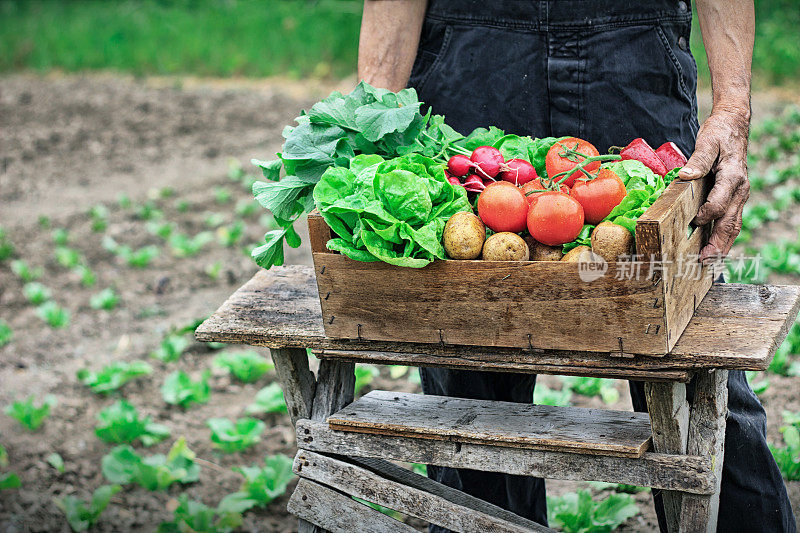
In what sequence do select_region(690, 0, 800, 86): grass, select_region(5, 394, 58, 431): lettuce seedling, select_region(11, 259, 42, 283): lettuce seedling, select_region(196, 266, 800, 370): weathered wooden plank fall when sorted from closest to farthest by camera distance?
select_region(196, 266, 800, 370): weathered wooden plank < select_region(5, 394, 58, 431): lettuce seedling < select_region(11, 259, 42, 283): lettuce seedling < select_region(690, 0, 800, 86): grass

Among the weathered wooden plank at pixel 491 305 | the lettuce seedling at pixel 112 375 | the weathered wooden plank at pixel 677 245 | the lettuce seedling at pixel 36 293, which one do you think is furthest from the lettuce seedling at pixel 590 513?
the lettuce seedling at pixel 36 293

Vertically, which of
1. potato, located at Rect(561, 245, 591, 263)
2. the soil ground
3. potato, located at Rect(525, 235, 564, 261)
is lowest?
the soil ground

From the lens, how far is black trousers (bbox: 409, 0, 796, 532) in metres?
2.42

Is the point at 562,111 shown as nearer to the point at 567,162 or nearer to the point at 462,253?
the point at 567,162

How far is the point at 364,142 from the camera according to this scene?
7.21 feet

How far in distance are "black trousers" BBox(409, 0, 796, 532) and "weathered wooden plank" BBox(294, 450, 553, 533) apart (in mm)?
470

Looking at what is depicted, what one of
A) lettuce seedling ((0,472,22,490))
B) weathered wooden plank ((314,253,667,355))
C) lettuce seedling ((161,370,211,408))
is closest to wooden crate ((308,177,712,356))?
weathered wooden plank ((314,253,667,355))

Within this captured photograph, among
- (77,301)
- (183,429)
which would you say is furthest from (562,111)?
(77,301)

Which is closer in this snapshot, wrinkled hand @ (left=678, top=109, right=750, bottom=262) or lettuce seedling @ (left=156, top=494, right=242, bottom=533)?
wrinkled hand @ (left=678, top=109, right=750, bottom=262)

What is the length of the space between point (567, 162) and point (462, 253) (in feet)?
1.25

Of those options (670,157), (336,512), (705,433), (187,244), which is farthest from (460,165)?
(187,244)

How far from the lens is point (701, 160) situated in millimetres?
2043

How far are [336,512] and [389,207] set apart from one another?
907mm

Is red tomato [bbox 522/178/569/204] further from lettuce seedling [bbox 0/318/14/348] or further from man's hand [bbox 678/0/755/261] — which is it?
lettuce seedling [bbox 0/318/14/348]
